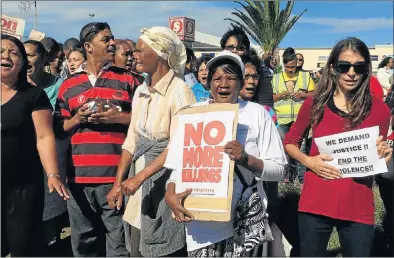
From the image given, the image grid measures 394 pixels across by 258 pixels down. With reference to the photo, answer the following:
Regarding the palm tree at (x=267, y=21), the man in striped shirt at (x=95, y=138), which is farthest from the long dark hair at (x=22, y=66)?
the palm tree at (x=267, y=21)

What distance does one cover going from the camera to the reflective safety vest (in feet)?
21.9

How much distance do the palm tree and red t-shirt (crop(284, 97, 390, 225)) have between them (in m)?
23.5

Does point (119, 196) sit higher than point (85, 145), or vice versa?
point (85, 145)

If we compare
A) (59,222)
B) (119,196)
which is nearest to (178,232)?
(119,196)

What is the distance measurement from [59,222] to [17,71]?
2.46 metres

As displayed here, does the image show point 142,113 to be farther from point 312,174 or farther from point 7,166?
point 312,174

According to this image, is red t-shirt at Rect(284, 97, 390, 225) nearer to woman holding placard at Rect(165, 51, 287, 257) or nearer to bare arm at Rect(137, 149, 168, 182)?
woman holding placard at Rect(165, 51, 287, 257)

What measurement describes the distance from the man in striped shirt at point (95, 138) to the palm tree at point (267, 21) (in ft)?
73.7

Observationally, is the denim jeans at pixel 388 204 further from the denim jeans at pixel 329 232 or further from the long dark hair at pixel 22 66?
the long dark hair at pixel 22 66

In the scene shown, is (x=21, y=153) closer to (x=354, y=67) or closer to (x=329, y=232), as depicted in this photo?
(x=329, y=232)

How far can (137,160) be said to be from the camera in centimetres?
361

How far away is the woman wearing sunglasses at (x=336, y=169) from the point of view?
3112mm

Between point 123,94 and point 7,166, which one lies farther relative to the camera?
point 123,94

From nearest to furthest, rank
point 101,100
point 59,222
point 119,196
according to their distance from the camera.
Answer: point 119,196 → point 101,100 → point 59,222
